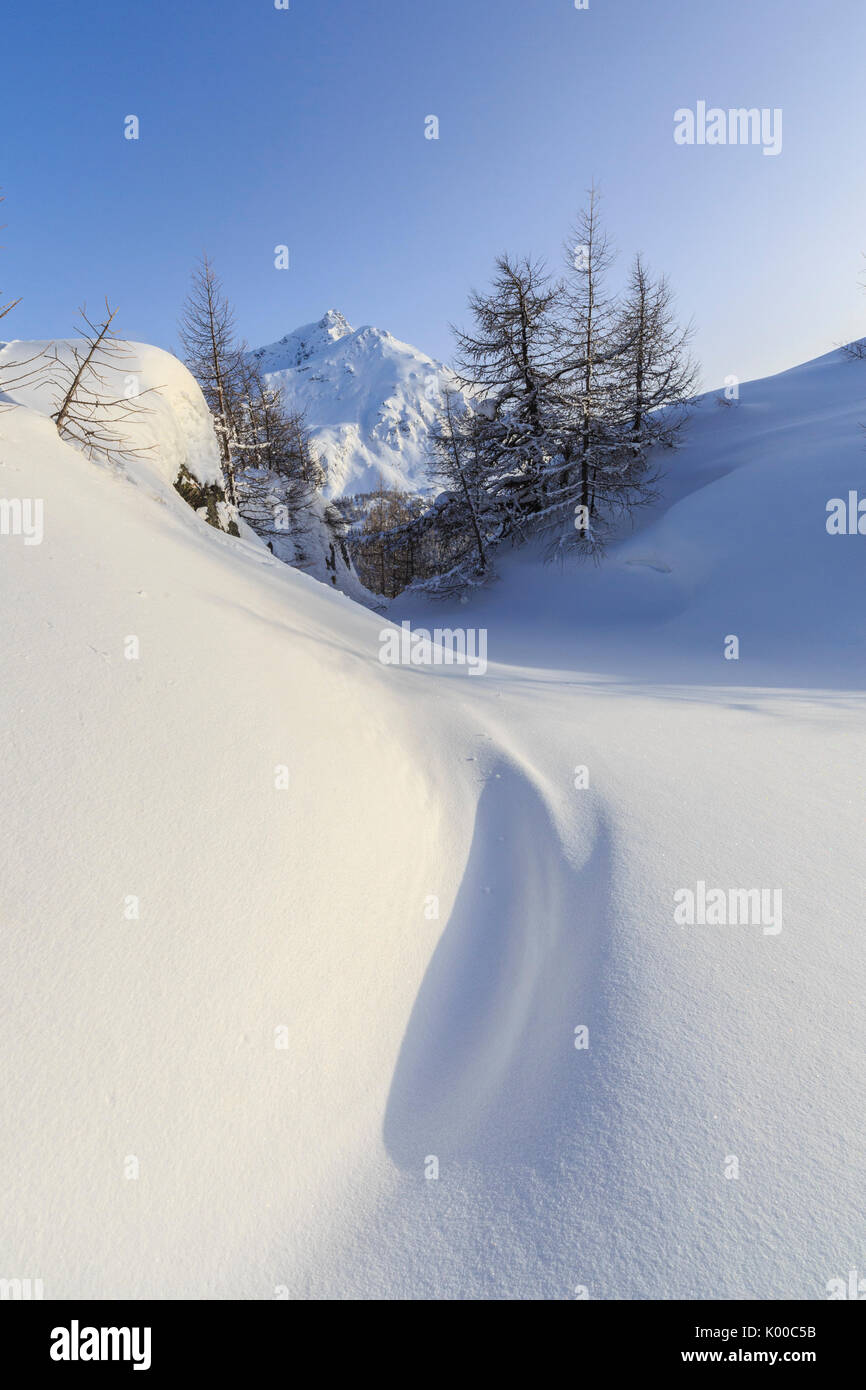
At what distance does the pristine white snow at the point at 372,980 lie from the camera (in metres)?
1.50

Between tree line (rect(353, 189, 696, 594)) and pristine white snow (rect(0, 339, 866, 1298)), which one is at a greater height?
tree line (rect(353, 189, 696, 594))

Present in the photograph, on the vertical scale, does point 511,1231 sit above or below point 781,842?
below

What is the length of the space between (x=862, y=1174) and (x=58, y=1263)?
2044mm

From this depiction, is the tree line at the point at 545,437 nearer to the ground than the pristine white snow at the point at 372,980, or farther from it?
farther from it

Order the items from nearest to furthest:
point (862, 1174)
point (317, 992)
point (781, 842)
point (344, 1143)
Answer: point (862, 1174) → point (344, 1143) → point (317, 992) → point (781, 842)

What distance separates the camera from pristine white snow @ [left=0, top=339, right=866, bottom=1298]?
1.50m

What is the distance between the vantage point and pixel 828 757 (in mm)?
4492

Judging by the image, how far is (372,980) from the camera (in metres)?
2.44

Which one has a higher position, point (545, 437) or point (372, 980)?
point (545, 437)

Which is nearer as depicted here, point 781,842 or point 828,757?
point 781,842

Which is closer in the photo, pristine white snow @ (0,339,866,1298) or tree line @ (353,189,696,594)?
pristine white snow @ (0,339,866,1298)
